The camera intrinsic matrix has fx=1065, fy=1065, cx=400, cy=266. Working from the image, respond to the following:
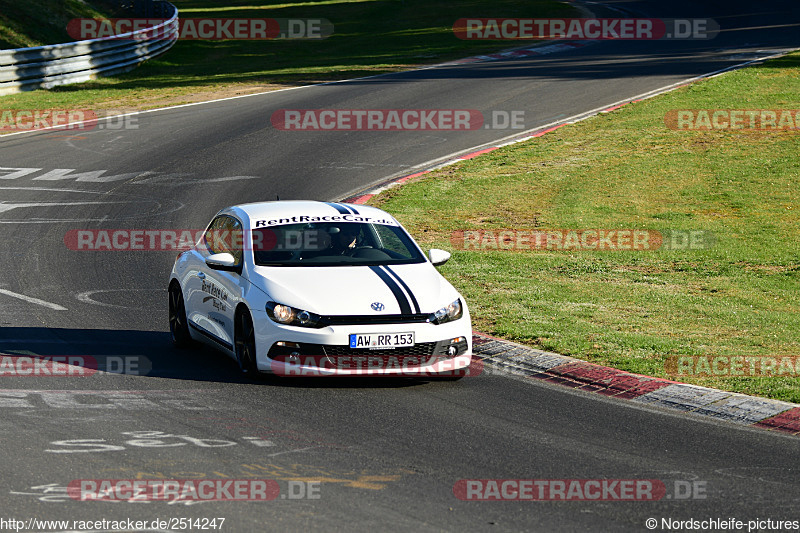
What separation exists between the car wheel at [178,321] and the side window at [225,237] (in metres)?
0.66

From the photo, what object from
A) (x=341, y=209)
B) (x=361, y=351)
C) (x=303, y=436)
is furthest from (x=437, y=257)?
(x=303, y=436)

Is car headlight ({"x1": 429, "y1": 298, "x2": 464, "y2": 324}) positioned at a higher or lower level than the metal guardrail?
lower

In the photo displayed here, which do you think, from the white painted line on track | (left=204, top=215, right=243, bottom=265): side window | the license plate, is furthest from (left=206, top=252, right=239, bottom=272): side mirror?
the white painted line on track

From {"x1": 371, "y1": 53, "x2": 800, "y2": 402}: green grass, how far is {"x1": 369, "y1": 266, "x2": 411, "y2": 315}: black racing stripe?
1.94m

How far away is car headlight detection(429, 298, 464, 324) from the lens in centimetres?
955

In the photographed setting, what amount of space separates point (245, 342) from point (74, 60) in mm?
23511

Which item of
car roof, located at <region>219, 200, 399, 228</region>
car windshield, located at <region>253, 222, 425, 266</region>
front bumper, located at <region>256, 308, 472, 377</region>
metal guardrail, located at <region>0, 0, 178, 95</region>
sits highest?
metal guardrail, located at <region>0, 0, 178, 95</region>

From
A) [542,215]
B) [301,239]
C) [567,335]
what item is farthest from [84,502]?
[542,215]

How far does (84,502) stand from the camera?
21.5ft

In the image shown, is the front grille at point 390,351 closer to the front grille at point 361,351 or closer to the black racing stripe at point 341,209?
the front grille at point 361,351

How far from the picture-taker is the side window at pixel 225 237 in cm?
1064

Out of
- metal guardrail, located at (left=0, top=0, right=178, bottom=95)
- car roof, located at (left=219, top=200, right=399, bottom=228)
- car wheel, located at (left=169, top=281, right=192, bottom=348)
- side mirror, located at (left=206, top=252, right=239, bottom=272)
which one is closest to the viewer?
side mirror, located at (left=206, top=252, right=239, bottom=272)

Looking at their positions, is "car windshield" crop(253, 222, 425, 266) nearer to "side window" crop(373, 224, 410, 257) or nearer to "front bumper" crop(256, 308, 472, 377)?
"side window" crop(373, 224, 410, 257)

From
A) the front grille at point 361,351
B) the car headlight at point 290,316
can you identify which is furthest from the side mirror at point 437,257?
the car headlight at point 290,316
